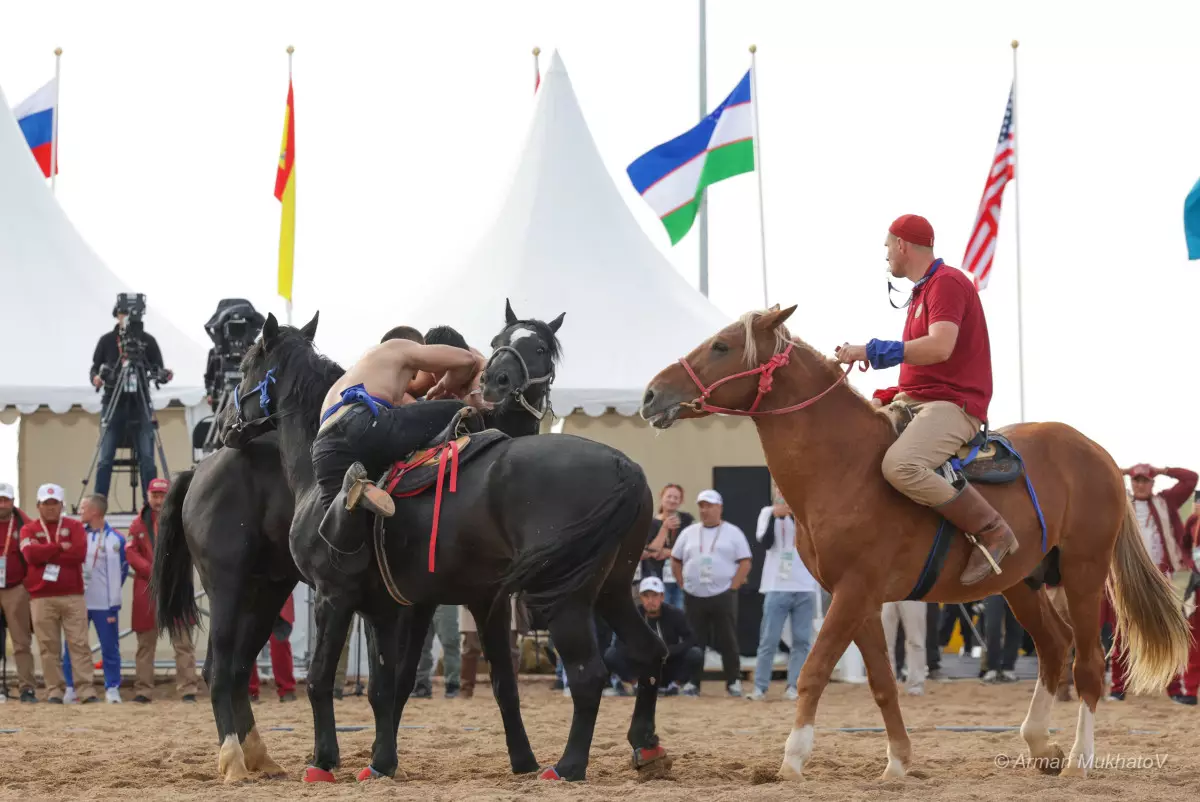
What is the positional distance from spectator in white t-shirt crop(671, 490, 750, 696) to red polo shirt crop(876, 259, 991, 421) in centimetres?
686

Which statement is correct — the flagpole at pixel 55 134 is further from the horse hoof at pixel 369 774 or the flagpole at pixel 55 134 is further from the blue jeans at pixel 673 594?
the horse hoof at pixel 369 774

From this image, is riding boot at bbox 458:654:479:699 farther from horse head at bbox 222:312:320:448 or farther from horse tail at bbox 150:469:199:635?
horse head at bbox 222:312:320:448

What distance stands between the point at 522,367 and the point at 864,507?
6.03ft

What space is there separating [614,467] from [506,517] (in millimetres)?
553

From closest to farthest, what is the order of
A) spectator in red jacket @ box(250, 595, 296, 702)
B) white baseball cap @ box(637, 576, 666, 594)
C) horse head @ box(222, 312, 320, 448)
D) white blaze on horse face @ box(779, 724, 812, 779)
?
1. white blaze on horse face @ box(779, 724, 812, 779)
2. horse head @ box(222, 312, 320, 448)
3. white baseball cap @ box(637, 576, 666, 594)
4. spectator in red jacket @ box(250, 595, 296, 702)

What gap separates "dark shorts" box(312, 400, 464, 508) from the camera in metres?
7.17

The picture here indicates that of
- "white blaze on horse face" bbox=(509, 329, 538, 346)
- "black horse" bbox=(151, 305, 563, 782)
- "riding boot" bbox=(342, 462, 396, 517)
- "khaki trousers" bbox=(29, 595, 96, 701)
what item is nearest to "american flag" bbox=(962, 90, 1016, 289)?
"khaki trousers" bbox=(29, 595, 96, 701)

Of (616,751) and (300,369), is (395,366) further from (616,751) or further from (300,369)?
(616,751)

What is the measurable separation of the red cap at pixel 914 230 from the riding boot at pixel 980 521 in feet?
3.97

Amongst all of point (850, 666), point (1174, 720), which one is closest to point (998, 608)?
point (850, 666)

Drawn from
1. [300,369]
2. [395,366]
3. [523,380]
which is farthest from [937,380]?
[300,369]

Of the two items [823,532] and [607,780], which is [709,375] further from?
[607,780]

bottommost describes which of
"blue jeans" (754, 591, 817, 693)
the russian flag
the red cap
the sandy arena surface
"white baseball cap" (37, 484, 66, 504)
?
the sandy arena surface

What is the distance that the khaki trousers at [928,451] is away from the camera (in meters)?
6.91
